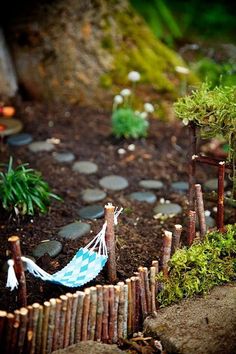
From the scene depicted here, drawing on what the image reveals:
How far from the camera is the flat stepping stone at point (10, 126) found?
6.57m

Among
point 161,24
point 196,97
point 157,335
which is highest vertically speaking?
point 161,24

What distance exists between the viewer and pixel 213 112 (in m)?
4.01

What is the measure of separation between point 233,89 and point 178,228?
1380 millimetres

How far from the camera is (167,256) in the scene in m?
3.59

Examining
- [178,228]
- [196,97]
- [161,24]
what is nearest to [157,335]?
[178,228]

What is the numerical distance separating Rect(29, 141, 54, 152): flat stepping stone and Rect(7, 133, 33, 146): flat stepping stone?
12 centimetres

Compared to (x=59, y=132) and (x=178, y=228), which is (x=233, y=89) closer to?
(x=178, y=228)

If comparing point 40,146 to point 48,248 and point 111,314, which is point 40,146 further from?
point 111,314

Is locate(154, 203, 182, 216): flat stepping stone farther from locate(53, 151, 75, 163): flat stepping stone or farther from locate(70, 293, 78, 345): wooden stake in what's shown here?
locate(70, 293, 78, 345): wooden stake

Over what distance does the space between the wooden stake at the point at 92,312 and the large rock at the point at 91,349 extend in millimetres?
100

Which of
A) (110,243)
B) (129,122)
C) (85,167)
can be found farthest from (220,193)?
(129,122)

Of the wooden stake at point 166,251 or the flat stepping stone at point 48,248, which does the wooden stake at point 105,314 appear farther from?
the flat stepping stone at point 48,248

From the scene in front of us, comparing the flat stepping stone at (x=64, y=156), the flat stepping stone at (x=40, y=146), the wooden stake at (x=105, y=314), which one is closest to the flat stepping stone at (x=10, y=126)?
the flat stepping stone at (x=40, y=146)

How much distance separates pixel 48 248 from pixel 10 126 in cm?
304
